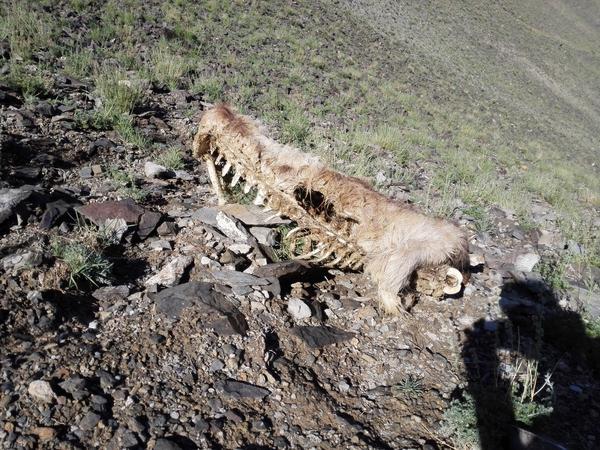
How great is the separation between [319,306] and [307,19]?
1391cm

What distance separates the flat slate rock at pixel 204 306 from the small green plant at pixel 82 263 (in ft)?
1.14

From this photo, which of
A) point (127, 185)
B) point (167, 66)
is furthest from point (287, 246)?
point (167, 66)

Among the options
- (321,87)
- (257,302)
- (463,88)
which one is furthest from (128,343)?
(463,88)

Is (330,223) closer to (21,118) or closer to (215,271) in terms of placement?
(215,271)

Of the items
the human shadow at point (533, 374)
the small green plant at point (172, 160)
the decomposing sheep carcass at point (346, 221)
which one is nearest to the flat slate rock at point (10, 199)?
the decomposing sheep carcass at point (346, 221)

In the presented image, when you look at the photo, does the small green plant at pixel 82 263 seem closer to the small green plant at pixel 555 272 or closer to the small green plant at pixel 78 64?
the small green plant at pixel 555 272

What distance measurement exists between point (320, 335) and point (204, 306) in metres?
0.78

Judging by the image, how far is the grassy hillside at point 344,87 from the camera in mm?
6102

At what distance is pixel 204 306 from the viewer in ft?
8.87

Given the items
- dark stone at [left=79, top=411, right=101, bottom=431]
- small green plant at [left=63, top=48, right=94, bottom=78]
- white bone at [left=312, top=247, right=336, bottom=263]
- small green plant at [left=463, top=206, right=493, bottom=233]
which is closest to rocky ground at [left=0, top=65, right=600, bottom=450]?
dark stone at [left=79, top=411, right=101, bottom=431]

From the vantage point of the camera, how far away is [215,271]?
10.0 feet

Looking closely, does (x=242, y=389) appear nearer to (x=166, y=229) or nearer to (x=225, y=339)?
(x=225, y=339)

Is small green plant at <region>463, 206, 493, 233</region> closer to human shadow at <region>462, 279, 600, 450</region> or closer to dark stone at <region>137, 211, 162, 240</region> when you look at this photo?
human shadow at <region>462, 279, 600, 450</region>

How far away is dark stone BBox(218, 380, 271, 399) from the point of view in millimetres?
2270
